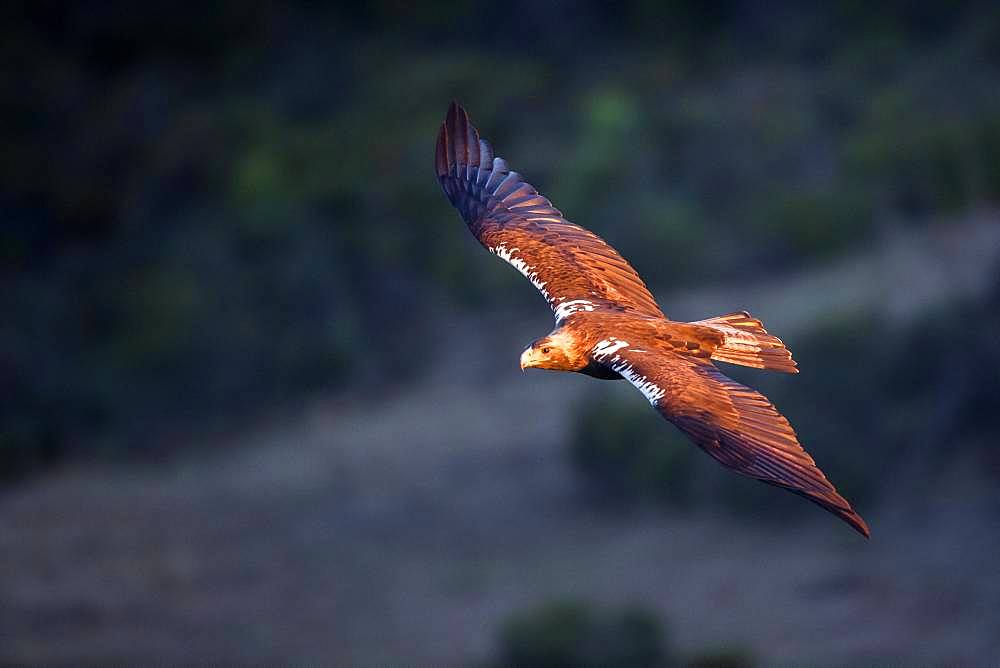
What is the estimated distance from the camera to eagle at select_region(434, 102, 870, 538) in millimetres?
9203

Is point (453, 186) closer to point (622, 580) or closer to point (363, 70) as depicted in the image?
point (622, 580)

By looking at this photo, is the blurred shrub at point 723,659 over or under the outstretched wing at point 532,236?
under

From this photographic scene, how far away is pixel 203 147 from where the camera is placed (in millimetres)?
35094

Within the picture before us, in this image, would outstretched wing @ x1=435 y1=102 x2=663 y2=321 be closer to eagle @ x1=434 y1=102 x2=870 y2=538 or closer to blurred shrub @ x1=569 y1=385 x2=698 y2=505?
eagle @ x1=434 y1=102 x2=870 y2=538

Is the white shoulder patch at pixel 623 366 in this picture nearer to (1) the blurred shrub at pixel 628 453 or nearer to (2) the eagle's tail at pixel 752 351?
(2) the eagle's tail at pixel 752 351

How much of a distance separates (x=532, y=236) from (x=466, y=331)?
54.3 ft

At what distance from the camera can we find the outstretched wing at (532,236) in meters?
11.6

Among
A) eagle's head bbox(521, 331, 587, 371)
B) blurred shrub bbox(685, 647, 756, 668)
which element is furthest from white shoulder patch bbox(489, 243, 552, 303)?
blurred shrub bbox(685, 647, 756, 668)

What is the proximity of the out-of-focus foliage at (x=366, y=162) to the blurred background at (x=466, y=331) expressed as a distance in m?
0.08

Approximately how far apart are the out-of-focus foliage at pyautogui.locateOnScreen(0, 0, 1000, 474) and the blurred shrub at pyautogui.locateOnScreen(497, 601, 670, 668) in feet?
27.2

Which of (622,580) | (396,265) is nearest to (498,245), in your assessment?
(622,580)

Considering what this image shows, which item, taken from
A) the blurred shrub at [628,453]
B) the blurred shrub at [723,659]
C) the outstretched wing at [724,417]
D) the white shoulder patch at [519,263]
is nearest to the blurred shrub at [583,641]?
the blurred shrub at [723,659]

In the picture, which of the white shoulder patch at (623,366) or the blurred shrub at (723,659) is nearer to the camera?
the white shoulder patch at (623,366)

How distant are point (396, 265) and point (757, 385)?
8980 millimetres
